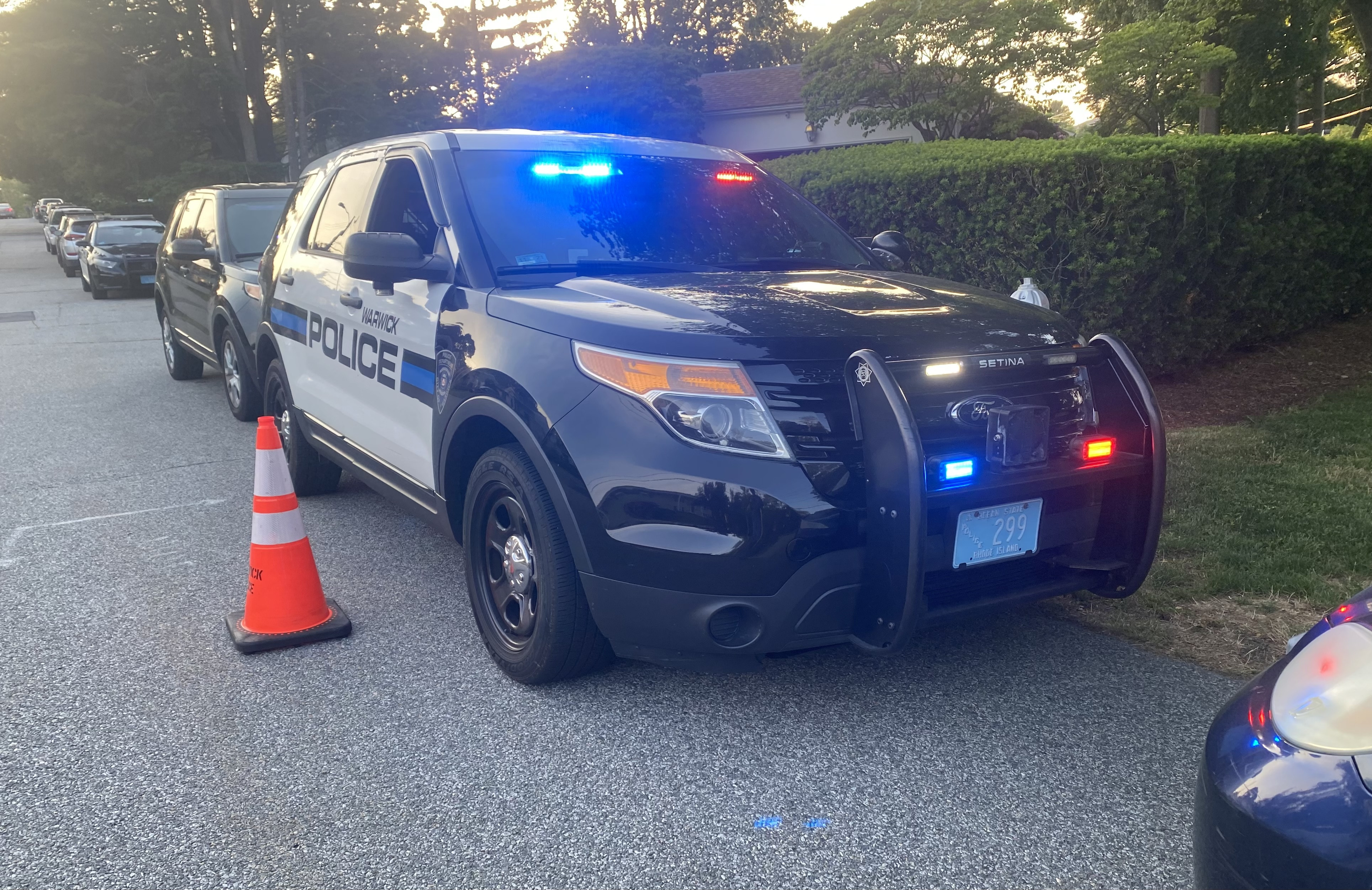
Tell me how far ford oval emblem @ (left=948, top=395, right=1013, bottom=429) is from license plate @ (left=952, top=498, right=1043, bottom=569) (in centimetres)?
25

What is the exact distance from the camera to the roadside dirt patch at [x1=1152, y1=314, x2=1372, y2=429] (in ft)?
25.4

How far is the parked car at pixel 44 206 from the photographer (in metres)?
54.1

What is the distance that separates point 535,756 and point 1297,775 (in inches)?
84.0

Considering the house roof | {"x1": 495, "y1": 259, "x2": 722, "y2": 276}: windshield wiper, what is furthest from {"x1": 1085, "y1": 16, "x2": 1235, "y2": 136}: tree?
the house roof

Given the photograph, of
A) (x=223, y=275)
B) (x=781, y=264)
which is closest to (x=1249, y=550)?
(x=781, y=264)

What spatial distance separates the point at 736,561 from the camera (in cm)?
296

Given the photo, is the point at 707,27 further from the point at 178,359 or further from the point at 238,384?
the point at 238,384

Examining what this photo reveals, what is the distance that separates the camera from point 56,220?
128 feet

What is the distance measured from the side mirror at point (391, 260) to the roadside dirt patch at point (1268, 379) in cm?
541

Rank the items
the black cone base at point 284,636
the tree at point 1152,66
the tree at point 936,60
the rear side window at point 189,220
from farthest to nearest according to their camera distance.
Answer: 1. the tree at point 936,60
2. the tree at point 1152,66
3. the rear side window at point 189,220
4. the black cone base at point 284,636

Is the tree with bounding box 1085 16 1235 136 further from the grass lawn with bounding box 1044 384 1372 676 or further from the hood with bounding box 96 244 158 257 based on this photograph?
the hood with bounding box 96 244 158 257

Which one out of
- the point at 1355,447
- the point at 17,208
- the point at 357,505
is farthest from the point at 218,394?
the point at 17,208

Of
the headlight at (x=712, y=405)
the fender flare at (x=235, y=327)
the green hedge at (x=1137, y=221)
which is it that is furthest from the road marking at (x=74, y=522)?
the green hedge at (x=1137, y=221)

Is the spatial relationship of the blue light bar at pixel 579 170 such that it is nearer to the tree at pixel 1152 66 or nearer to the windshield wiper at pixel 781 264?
the windshield wiper at pixel 781 264
